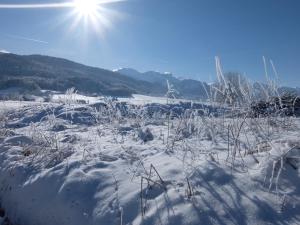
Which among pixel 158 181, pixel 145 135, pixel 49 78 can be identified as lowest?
pixel 158 181

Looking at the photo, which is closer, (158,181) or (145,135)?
(158,181)

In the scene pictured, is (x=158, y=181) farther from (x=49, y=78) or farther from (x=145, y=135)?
(x=49, y=78)

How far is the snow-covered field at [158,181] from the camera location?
288cm

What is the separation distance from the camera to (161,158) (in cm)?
420

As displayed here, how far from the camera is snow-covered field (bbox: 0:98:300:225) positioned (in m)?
2.88

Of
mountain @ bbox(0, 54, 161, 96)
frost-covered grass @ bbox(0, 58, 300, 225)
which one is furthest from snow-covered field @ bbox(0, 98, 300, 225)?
mountain @ bbox(0, 54, 161, 96)

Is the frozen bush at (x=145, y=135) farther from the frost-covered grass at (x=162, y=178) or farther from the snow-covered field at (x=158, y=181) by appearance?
the snow-covered field at (x=158, y=181)

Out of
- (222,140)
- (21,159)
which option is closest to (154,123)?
(222,140)

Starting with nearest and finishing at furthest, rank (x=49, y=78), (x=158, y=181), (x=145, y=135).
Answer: (x=158, y=181)
(x=145, y=135)
(x=49, y=78)

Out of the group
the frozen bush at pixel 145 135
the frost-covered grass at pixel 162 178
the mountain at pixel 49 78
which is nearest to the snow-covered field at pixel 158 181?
the frost-covered grass at pixel 162 178

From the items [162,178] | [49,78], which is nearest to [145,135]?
[162,178]

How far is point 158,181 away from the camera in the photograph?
11.3ft

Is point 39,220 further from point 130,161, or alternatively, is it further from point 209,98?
point 209,98

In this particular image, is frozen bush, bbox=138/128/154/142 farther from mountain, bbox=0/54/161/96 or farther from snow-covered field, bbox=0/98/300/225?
mountain, bbox=0/54/161/96
